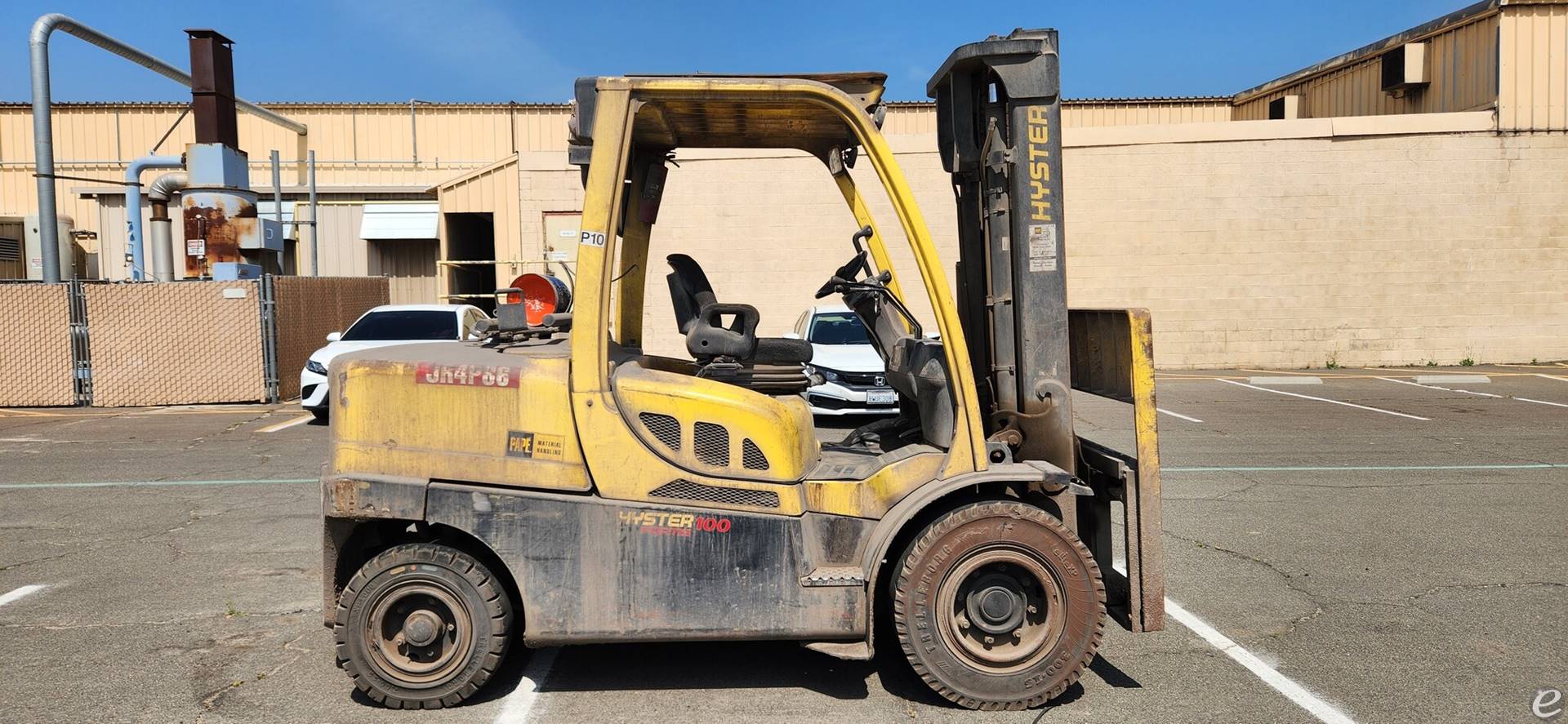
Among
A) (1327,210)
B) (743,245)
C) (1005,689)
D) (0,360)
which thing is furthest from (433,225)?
(1005,689)

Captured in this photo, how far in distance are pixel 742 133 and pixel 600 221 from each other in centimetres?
115

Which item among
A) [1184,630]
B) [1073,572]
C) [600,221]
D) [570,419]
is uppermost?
[600,221]

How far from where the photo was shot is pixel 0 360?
16.4m

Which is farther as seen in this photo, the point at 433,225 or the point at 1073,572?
the point at 433,225

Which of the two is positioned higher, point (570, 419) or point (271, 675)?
point (570, 419)

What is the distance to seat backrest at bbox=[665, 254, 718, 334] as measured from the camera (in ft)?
17.2

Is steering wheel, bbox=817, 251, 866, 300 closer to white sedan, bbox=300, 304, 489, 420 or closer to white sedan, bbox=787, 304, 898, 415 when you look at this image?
white sedan, bbox=787, 304, 898, 415

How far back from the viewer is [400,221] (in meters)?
25.9

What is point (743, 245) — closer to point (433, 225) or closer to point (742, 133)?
point (433, 225)

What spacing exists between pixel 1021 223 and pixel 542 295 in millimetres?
11348

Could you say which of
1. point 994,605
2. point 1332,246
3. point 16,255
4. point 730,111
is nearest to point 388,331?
point 730,111

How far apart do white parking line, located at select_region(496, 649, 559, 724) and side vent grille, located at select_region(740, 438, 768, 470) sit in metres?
1.40

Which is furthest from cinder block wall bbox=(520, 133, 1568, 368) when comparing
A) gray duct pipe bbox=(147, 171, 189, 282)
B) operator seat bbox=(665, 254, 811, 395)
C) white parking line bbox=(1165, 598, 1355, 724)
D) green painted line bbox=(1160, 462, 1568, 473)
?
operator seat bbox=(665, 254, 811, 395)

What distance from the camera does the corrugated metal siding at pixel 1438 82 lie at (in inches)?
785
